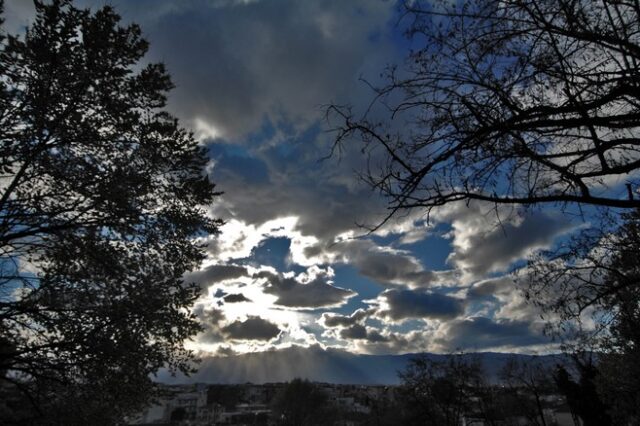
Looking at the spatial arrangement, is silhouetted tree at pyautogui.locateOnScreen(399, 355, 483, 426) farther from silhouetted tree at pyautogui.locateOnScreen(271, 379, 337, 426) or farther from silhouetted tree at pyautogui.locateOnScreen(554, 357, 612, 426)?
silhouetted tree at pyautogui.locateOnScreen(271, 379, 337, 426)

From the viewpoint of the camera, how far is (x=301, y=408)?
72875 mm

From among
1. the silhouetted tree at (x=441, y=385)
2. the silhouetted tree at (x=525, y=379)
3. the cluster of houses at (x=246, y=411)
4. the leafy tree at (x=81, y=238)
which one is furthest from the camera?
the cluster of houses at (x=246, y=411)

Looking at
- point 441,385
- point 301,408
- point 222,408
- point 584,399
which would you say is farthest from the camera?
point 222,408

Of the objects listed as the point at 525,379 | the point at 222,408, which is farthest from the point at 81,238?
the point at 222,408

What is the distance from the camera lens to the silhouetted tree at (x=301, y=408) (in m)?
71.7

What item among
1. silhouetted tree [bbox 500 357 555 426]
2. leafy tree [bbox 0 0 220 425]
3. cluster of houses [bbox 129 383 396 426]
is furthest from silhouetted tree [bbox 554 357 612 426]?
leafy tree [bbox 0 0 220 425]

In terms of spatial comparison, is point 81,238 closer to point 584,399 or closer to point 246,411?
point 584,399

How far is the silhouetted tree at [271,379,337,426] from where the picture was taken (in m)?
71.7

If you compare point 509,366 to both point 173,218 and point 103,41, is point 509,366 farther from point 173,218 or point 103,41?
point 103,41

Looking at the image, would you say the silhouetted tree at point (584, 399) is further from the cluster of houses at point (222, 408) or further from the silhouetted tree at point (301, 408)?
the silhouetted tree at point (301, 408)

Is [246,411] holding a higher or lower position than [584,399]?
lower

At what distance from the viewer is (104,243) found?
27.6ft

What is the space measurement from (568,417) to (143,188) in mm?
85961

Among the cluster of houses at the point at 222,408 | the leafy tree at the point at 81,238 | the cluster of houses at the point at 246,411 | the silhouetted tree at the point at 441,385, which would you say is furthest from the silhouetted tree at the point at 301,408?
the leafy tree at the point at 81,238
